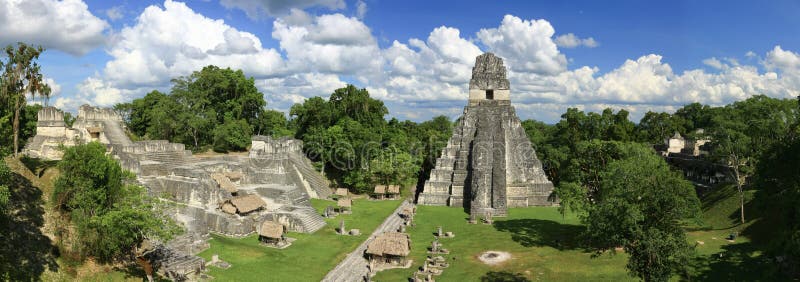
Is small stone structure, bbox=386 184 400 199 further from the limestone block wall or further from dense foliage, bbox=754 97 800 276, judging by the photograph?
dense foliage, bbox=754 97 800 276

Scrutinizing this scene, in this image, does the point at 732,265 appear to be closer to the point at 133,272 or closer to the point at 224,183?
the point at 133,272

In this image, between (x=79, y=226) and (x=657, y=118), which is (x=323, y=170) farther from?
(x=657, y=118)

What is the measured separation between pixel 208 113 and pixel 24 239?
1562 inches

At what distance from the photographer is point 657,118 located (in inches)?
3068

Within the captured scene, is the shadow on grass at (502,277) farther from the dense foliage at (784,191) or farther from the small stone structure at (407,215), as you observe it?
the small stone structure at (407,215)

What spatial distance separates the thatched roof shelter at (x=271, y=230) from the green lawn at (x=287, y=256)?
2.72 feet

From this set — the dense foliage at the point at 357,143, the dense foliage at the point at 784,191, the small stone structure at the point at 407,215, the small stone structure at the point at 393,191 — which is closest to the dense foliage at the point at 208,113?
the dense foliage at the point at 357,143

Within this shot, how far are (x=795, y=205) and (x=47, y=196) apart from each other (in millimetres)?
29523

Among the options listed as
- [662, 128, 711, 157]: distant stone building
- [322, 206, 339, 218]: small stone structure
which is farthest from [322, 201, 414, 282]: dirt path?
[662, 128, 711, 157]: distant stone building

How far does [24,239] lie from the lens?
1917 centimetres

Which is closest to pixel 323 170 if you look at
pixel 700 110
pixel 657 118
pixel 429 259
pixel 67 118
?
pixel 429 259

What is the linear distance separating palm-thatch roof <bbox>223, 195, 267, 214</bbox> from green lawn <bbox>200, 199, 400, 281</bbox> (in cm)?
256

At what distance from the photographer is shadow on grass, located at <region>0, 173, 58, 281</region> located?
1778cm

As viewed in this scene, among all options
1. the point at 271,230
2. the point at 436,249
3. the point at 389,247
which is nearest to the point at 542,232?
the point at 436,249
